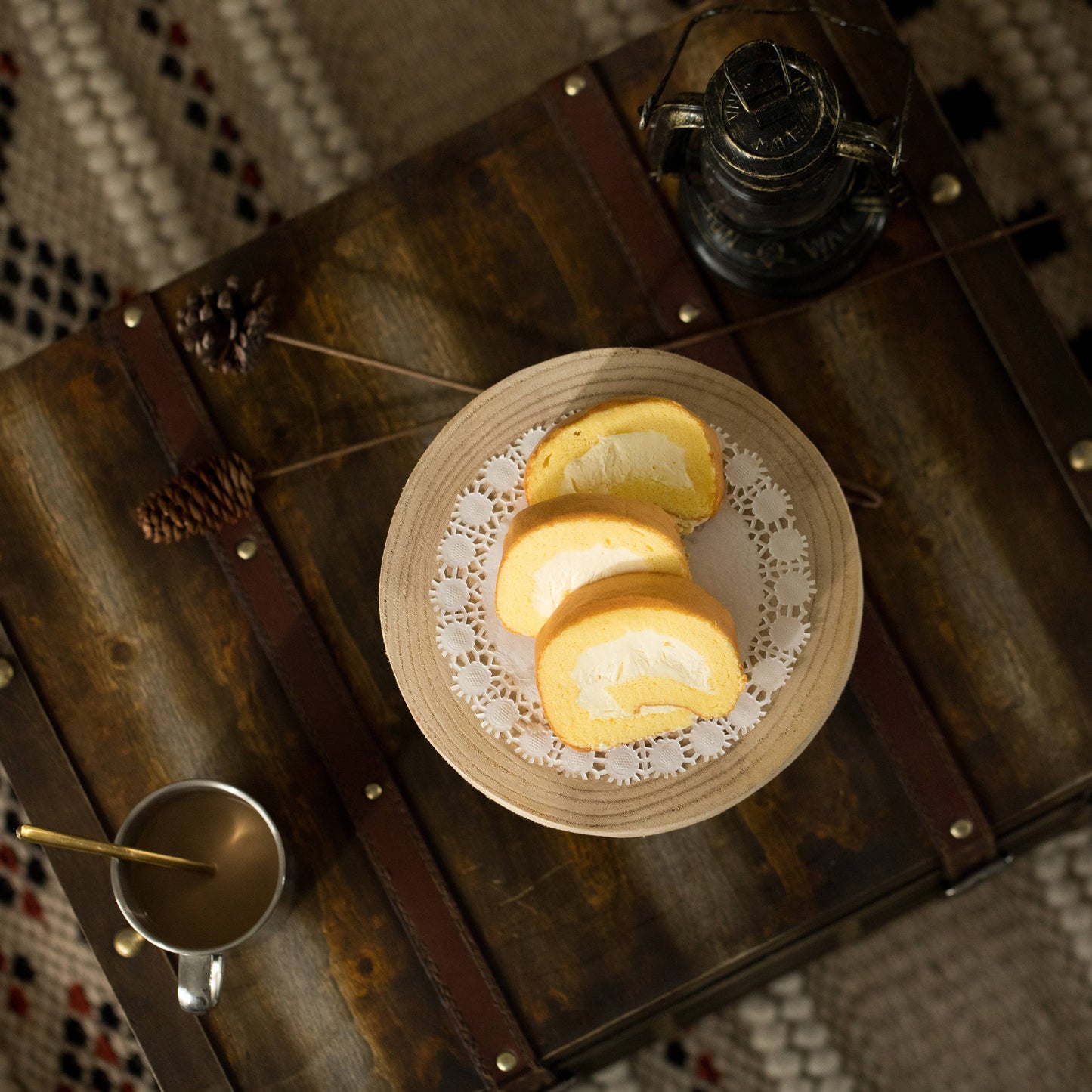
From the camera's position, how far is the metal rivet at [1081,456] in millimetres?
803

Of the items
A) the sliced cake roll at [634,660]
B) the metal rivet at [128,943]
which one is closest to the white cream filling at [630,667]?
the sliced cake roll at [634,660]

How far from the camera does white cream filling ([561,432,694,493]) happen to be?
720mm

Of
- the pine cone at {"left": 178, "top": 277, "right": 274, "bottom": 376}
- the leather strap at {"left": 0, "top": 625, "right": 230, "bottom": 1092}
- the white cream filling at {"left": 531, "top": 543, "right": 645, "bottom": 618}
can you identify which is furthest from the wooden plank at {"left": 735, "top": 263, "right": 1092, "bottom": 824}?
the leather strap at {"left": 0, "top": 625, "right": 230, "bottom": 1092}

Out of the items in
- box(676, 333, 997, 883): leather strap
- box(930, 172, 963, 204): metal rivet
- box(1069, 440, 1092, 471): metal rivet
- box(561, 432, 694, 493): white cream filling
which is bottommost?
box(676, 333, 997, 883): leather strap

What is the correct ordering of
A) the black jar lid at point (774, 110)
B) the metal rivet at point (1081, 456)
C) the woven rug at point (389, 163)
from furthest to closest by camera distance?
the woven rug at point (389, 163), the metal rivet at point (1081, 456), the black jar lid at point (774, 110)

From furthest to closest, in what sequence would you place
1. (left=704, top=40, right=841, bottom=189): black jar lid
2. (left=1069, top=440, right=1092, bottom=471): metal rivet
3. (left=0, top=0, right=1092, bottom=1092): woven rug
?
(left=0, top=0, right=1092, bottom=1092): woven rug, (left=1069, top=440, right=1092, bottom=471): metal rivet, (left=704, top=40, right=841, bottom=189): black jar lid

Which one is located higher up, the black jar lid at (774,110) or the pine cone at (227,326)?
the pine cone at (227,326)

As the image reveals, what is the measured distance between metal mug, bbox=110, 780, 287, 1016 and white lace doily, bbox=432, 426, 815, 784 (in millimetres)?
192

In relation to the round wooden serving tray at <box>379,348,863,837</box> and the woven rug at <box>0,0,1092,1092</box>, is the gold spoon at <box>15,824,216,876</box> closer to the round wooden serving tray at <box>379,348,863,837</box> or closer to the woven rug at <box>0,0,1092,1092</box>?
the round wooden serving tray at <box>379,348,863,837</box>

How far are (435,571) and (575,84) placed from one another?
432 mm

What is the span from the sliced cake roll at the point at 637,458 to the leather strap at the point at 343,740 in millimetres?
Answer: 251

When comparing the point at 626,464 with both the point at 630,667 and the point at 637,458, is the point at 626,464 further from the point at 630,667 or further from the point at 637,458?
the point at 630,667

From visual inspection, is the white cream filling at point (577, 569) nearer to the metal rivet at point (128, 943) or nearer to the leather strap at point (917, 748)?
the leather strap at point (917, 748)

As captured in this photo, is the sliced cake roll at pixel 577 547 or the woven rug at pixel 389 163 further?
the woven rug at pixel 389 163
